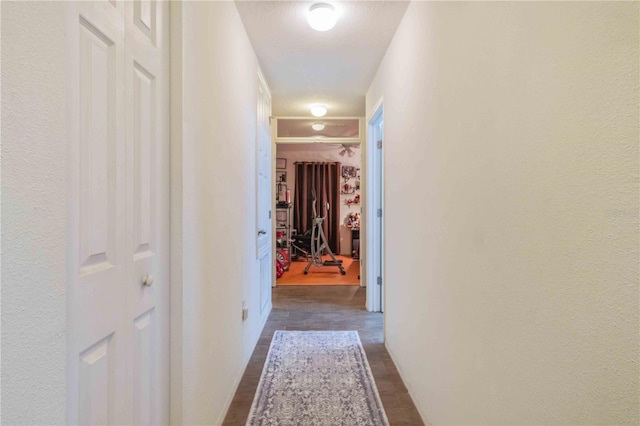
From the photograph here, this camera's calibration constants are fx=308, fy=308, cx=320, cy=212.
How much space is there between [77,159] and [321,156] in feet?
22.6

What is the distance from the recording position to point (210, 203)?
4.85ft

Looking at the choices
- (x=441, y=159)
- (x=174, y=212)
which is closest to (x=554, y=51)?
(x=441, y=159)

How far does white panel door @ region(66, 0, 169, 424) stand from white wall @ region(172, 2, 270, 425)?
6 cm

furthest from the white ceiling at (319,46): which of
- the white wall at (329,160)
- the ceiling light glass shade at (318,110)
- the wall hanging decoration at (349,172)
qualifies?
the wall hanging decoration at (349,172)

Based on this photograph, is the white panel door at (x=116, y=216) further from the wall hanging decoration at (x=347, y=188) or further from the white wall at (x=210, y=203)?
the wall hanging decoration at (x=347, y=188)

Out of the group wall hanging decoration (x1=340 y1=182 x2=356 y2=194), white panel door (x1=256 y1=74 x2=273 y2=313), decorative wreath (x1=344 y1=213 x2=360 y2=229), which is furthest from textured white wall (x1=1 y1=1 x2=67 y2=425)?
wall hanging decoration (x1=340 y1=182 x2=356 y2=194)

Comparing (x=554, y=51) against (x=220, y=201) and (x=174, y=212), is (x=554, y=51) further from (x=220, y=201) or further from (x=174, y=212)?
(x=220, y=201)

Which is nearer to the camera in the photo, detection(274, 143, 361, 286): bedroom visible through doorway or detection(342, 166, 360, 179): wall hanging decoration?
detection(274, 143, 361, 286): bedroom visible through doorway

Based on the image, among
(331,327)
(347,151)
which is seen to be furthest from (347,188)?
(331,327)

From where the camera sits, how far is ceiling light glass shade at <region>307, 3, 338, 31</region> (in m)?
1.88

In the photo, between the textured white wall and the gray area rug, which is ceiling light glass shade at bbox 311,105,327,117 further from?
the textured white wall

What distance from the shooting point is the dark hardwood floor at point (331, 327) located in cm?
176

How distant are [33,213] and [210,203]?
922mm

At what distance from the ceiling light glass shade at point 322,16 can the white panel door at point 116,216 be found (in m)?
1.06
